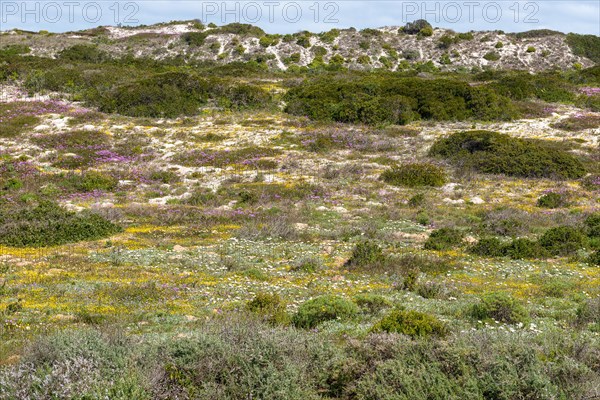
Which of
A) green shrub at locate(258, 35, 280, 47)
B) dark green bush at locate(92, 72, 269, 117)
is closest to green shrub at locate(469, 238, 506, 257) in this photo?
dark green bush at locate(92, 72, 269, 117)

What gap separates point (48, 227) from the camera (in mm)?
18891

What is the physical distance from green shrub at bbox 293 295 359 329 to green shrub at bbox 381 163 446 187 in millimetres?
16866

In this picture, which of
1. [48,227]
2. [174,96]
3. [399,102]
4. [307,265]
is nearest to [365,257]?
[307,265]

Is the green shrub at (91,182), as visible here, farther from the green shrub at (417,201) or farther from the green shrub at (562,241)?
the green shrub at (562,241)

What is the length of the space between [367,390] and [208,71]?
58734 millimetres

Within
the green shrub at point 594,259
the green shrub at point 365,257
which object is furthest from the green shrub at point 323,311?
the green shrub at point 594,259

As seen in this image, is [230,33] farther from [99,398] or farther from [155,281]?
[99,398]

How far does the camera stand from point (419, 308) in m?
11.6

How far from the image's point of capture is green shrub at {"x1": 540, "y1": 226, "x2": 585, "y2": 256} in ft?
55.4

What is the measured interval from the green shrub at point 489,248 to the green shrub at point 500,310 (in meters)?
6.16

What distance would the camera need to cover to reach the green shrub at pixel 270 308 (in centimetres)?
1030

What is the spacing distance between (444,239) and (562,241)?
13.3ft

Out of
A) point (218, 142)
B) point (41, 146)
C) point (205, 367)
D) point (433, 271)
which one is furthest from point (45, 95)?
point (205, 367)

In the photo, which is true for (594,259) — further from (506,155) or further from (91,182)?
(91,182)
